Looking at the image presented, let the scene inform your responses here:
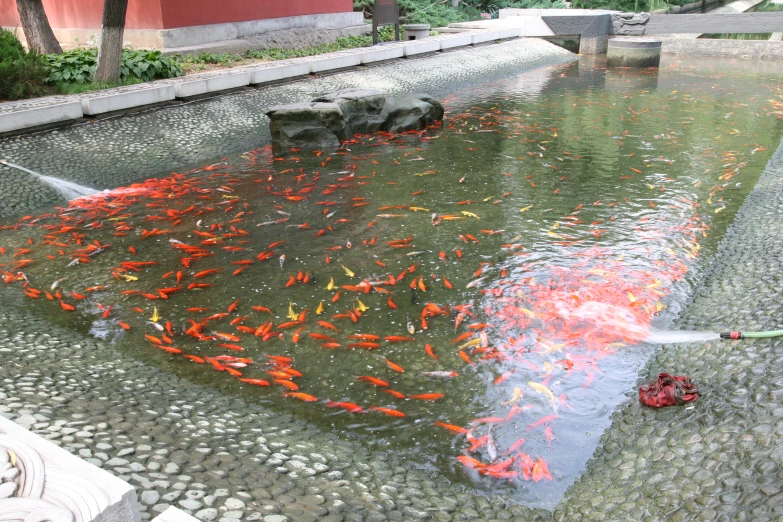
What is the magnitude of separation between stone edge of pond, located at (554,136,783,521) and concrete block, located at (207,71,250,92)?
8922mm

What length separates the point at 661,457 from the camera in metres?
3.35

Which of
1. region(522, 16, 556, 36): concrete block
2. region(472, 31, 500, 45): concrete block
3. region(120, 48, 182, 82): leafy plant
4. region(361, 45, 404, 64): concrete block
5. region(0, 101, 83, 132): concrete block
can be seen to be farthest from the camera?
region(522, 16, 556, 36): concrete block

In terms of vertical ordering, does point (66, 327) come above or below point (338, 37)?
below

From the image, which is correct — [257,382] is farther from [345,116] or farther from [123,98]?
[123,98]

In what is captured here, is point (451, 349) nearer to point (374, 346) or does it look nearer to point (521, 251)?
point (374, 346)

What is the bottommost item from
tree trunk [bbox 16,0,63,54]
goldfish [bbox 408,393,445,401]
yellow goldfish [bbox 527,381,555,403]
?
yellow goldfish [bbox 527,381,555,403]

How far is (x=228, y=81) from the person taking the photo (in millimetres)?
11492

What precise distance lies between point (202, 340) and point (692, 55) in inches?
852

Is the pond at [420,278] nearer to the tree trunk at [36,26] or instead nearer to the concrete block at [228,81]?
the concrete block at [228,81]

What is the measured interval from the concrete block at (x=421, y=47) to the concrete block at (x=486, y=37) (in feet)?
7.71

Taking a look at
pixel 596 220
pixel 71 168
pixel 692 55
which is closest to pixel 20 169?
pixel 71 168

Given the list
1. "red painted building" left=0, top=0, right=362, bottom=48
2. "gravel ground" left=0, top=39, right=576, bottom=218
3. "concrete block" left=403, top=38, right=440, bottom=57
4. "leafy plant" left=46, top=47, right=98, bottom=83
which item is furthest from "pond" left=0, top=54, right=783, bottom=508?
"concrete block" left=403, top=38, right=440, bottom=57

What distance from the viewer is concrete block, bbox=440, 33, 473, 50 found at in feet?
58.9

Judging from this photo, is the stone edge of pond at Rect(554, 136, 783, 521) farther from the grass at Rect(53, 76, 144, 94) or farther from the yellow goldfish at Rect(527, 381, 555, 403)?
the grass at Rect(53, 76, 144, 94)
